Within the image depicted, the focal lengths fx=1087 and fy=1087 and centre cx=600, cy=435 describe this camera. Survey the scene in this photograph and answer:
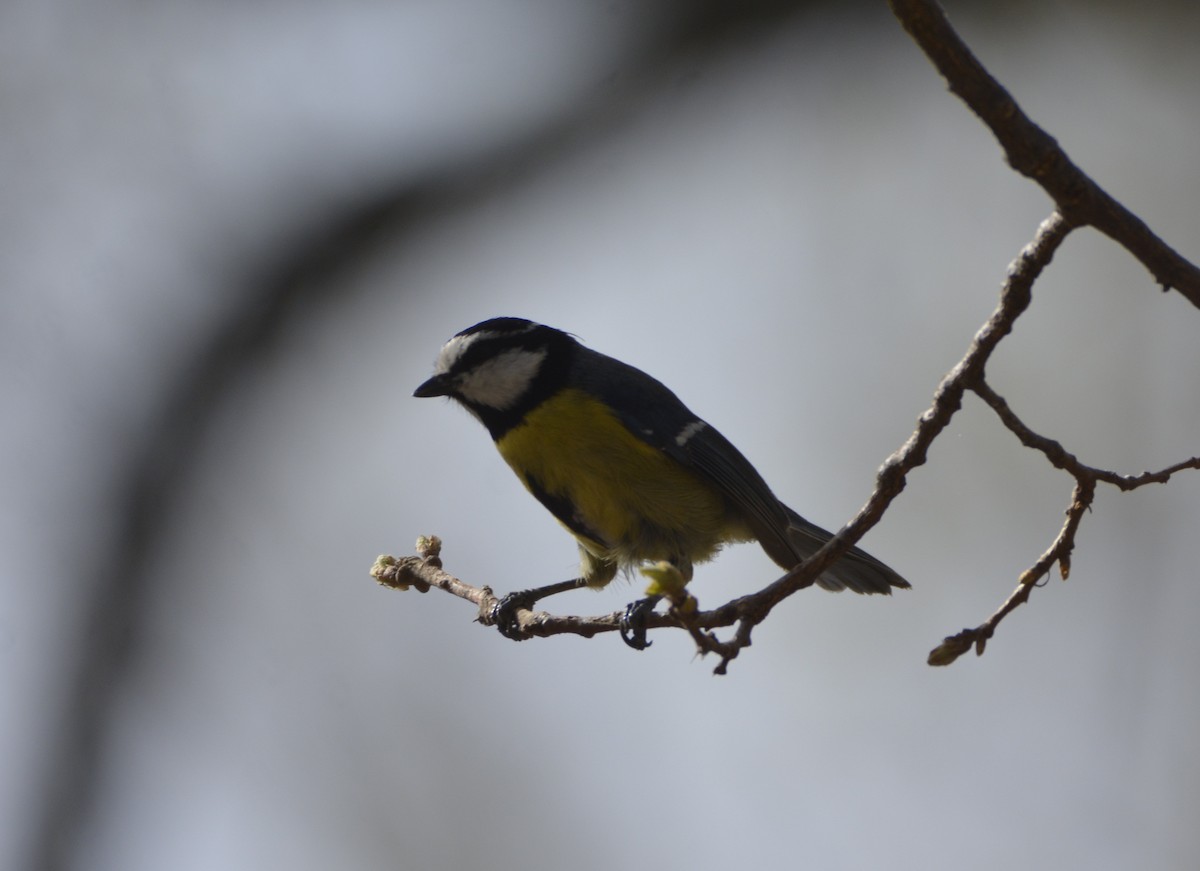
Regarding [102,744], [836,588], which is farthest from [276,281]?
[836,588]

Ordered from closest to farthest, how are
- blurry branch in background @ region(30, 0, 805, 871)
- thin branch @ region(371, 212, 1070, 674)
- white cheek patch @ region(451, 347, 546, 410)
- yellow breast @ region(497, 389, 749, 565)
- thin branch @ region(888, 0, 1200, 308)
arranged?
1. thin branch @ region(888, 0, 1200, 308)
2. thin branch @ region(371, 212, 1070, 674)
3. yellow breast @ region(497, 389, 749, 565)
4. white cheek patch @ region(451, 347, 546, 410)
5. blurry branch in background @ region(30, 0, 805, 871)

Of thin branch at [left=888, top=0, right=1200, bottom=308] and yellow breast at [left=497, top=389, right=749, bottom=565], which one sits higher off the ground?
yellow breast at [left=497, top=389, right=749, bottom=565]

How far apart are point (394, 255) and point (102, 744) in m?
2.11

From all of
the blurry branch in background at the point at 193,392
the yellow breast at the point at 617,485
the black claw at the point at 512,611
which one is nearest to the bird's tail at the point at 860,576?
the yellow breast at the point at 617,485

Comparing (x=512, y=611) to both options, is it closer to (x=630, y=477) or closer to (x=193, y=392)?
(x=630, y=477)

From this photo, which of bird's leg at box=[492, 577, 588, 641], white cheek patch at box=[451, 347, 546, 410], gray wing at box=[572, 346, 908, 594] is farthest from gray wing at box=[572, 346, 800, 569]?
bird's leg at box=[492, 577, 588, 641]

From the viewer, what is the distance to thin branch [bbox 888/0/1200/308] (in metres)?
0.93

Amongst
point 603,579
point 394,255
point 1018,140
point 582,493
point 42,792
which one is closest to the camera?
point 1018,140

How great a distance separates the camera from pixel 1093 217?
100 cm

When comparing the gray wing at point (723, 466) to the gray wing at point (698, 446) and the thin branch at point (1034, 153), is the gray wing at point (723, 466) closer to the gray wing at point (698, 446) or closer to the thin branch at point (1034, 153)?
the gray wing at point (698, 446)

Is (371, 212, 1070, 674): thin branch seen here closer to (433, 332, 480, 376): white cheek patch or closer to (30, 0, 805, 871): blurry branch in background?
(433, 332, 480, 376): white cheek patch

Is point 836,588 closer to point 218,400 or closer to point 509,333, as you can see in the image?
point 509,333

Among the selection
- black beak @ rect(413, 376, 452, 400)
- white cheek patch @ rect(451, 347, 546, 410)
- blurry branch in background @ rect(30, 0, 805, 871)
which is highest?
blurry branch in background @ rect(30, 0, 805, 871)

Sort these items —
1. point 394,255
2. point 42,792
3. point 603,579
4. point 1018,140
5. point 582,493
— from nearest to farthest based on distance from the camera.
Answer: point 1018,140
point 582,493
point 603,579
point 42,792
point 394,255
